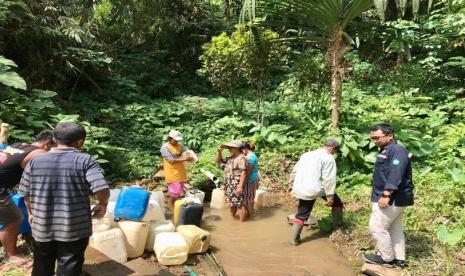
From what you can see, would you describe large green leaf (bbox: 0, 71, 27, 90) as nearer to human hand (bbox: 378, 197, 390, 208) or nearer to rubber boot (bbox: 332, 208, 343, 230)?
rubber boot (bbox: 332, 208, 343, 230)

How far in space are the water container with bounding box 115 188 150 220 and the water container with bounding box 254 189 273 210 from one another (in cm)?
289

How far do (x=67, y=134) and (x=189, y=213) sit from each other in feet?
9.17

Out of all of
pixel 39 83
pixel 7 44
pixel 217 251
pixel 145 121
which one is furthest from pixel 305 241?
pixel 7 44

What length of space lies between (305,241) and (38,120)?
5.54 meters

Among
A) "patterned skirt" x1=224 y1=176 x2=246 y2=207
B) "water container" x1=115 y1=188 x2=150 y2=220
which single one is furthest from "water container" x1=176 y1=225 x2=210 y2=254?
"patterned skirt" x1=224 y1=176 x2=246 y2=207

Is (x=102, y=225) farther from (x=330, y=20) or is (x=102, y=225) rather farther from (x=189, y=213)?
(x=330, y=20)

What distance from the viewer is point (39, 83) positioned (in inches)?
433

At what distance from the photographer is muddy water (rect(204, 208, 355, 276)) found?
514cm

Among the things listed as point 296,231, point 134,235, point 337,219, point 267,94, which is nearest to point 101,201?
point 134,235

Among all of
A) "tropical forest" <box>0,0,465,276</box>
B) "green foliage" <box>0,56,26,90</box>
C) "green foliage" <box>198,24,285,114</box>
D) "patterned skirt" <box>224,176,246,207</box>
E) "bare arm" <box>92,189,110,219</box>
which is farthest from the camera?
"green foliage" <box>198,24,285,114</box>

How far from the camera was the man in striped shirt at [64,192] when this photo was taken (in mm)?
3301

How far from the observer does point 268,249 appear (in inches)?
229

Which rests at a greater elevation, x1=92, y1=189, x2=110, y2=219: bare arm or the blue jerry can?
x1=92, y1=189, x2=110, y2=219: bare arm

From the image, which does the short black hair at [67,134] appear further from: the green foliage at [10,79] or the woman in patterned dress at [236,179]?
the green foliage at [10,79]
